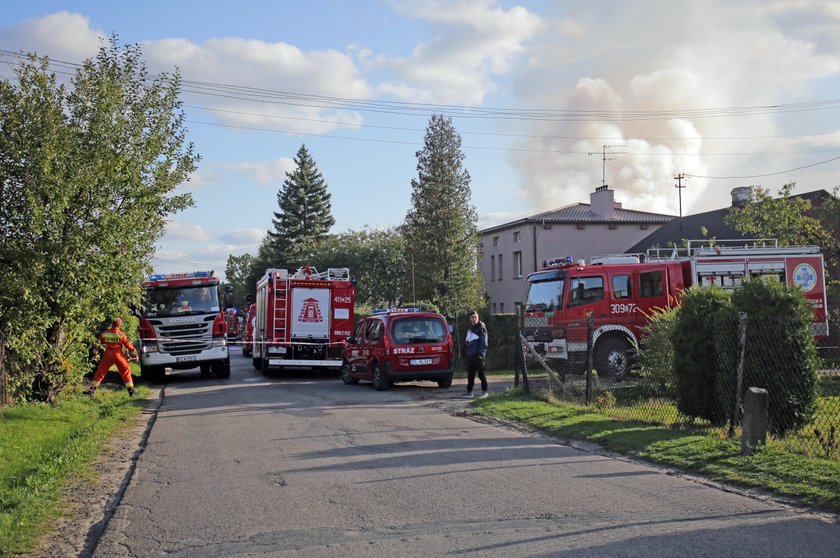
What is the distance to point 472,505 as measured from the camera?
22.2 feet

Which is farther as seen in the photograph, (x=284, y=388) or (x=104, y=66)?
(x=284, y=388)

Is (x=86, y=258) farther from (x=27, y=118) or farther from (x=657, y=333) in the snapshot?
(x=657, y=333)

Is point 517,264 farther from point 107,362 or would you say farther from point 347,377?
point 107,362

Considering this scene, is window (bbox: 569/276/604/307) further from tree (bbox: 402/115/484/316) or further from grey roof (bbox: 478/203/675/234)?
grey roof (bbox: 478/203/675/234)

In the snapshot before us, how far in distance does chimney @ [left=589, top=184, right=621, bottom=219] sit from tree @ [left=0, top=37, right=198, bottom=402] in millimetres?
42129

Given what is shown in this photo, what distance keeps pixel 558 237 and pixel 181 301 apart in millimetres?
34449

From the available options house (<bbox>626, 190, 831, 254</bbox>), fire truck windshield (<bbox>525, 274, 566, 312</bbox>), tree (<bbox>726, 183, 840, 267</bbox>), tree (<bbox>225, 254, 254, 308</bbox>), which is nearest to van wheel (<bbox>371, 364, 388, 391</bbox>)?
fire truck windshield (<bbox>525, 274, 566, 312</bbox>)

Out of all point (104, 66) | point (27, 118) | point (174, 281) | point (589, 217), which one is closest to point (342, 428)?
point (27, 118)

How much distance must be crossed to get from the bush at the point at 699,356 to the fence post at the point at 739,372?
50cm

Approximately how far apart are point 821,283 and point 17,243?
61.0 ft

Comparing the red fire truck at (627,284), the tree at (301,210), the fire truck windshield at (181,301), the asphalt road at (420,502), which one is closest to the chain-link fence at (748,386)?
the asphalt road at (420,502)

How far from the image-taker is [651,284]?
19344mm

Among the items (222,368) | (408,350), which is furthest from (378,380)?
(222,368)

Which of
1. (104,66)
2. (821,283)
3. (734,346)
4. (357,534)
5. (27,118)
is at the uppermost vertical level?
(104,66)
